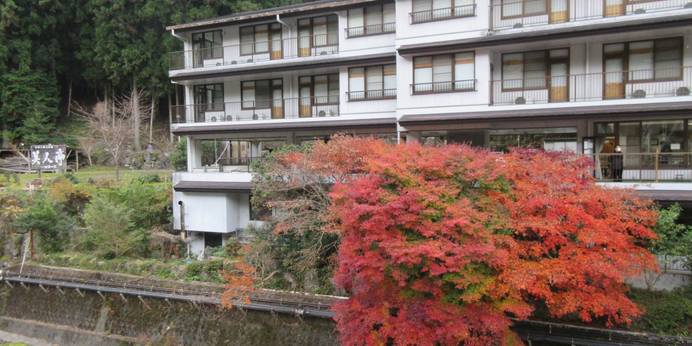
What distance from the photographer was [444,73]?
63.7 ft

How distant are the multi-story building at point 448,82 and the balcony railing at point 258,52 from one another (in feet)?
0.21

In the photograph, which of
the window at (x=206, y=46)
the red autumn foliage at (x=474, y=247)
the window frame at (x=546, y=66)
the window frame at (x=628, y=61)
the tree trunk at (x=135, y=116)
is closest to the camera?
the red autumn foliage at (x=474, y=247)

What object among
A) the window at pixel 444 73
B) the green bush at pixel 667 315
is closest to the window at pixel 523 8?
the window at pixel 444 73

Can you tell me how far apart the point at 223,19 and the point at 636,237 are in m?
21.9

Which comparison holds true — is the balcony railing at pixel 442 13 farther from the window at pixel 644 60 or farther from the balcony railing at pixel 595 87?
the window at pixel 644 60

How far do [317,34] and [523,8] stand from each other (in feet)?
34.2

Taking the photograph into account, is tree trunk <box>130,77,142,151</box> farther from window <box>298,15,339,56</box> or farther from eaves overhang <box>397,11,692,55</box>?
eaves overhang <box>397,11,692,55</box>

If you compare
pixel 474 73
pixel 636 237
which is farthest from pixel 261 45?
pixel 636 237

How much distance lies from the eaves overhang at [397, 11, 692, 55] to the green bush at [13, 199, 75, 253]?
19607mm

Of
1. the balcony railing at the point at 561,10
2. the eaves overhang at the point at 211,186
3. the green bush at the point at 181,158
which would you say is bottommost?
the eaves overhang at the point at 211,186

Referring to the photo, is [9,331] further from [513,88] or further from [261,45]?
[513,88]

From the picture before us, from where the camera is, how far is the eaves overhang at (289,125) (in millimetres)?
21391

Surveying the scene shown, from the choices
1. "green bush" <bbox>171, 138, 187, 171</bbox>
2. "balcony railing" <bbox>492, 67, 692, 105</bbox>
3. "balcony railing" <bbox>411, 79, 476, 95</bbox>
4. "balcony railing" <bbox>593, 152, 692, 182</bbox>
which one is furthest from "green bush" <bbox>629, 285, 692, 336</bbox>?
"green bush" <bbox>171, 138, 187, 171</bbox>

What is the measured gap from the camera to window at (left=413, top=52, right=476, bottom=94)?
19.0m
